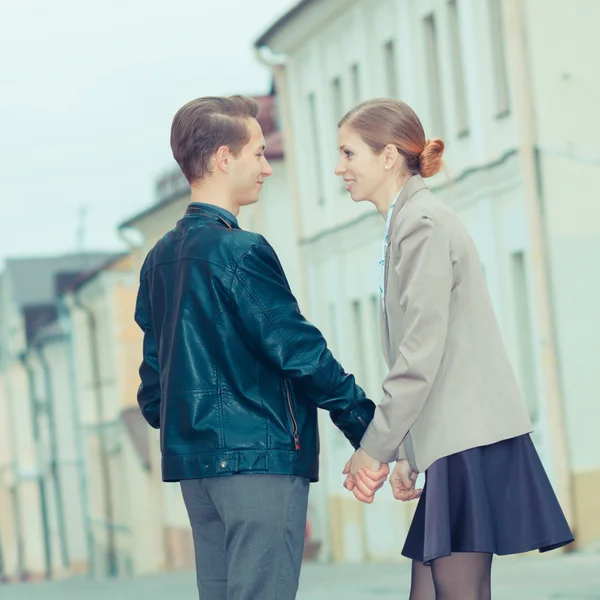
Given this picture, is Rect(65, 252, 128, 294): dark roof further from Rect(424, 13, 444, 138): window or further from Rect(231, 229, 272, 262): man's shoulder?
Rect(231, 229, 272, 262): man's shoulder

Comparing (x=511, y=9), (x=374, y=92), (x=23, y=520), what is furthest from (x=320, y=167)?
(x=23, y=520)

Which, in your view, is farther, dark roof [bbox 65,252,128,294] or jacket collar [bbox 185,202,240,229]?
dark roof [bbox 65,252,128,294]

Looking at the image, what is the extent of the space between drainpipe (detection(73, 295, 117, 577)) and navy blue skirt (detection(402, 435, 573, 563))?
35.9 metres

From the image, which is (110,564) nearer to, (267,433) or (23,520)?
(23,520)

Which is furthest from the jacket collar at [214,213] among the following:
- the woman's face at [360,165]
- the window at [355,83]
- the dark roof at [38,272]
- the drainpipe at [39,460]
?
the dark roof at [38,272]

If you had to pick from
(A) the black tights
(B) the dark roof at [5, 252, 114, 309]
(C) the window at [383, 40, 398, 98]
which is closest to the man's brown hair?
(A) the black tights

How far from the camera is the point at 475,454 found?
4617 mm

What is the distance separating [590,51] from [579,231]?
1791 mm

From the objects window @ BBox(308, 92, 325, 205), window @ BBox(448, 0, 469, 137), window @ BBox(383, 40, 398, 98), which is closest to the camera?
window @ BBox(448, 0, 469, 137)

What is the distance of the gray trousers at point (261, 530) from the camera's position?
14.6ft

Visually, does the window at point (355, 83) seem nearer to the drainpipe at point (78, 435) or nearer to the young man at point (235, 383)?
the young man at point (235, 383)

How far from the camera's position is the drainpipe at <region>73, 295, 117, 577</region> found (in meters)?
40.2

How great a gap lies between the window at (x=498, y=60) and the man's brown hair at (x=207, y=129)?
12.5 metres

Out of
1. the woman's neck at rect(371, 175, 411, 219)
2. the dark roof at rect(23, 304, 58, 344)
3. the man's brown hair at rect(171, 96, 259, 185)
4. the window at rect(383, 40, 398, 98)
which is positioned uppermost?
the window at rect(383, 40, 398, 98)
